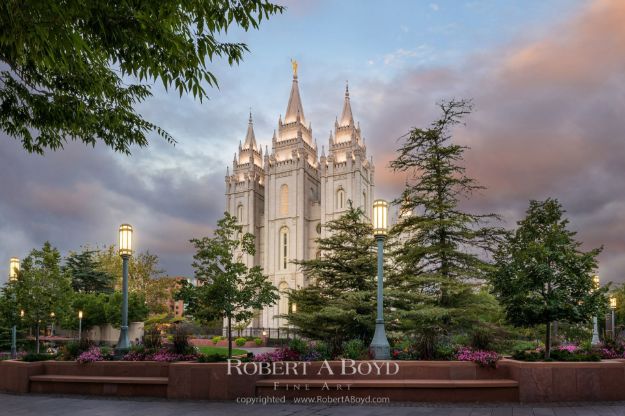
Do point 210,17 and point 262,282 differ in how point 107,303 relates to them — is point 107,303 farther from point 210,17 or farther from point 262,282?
point 210,17

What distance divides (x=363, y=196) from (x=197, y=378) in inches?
2522

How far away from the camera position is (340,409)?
9.85 meters

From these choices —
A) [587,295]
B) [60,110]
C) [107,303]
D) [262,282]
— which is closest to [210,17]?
[60,110]

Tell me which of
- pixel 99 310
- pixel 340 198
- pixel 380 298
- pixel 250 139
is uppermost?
pixel 250 139

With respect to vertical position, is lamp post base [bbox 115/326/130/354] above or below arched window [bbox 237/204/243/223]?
below

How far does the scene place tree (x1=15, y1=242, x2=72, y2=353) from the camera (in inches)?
976

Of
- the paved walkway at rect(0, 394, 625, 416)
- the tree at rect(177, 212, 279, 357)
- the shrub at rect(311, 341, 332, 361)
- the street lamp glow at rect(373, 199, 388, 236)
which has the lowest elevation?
the paved walkway at rect(0, 394, 625, 416)

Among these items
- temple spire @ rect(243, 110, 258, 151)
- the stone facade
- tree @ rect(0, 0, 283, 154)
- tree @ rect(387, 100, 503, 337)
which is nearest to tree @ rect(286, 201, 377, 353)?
tree @ rect(387, 100, 503, 337)

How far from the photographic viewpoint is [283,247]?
7419 cm

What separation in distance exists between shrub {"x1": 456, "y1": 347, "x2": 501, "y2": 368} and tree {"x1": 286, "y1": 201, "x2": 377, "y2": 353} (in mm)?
7867

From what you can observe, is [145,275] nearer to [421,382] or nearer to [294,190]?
[294,190]

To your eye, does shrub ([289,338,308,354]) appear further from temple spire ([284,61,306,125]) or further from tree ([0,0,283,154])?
temple spire ([284,61,306,125])

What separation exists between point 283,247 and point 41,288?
49.9 m

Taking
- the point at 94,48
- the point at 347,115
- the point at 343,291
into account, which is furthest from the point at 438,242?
the point at 347,115
